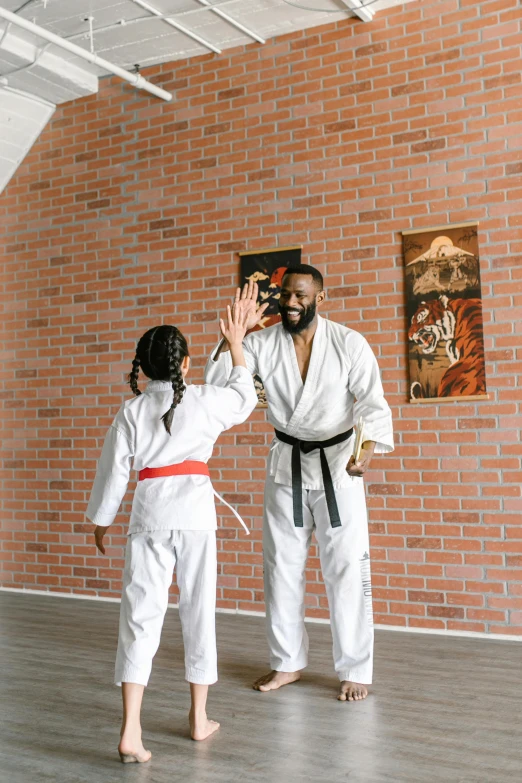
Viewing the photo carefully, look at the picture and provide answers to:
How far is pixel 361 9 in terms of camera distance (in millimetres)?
3867

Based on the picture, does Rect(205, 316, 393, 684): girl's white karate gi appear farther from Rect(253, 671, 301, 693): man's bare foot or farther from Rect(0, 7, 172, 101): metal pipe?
Rect(0, 7, 172, 101): metal pipe

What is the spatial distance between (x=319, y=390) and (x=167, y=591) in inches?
38.7

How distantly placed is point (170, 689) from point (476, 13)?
3337 mm

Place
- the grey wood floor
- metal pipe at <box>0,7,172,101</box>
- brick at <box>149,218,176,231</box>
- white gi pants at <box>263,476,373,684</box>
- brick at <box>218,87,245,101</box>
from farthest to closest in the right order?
1. brick at <box>149,218,176,231</box>
2. brick at <box>218,87,245,101</box>
3. metal pipe at <box>0,7,172,101</box>
4. white gi pants at <box>263,476,373,684</box>
5. the grey wood floor

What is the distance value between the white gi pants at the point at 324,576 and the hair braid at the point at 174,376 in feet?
2.81

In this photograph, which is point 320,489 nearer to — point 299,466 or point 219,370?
point 299,466

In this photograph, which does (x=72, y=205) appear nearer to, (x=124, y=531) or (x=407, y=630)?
(x=124, y=531)

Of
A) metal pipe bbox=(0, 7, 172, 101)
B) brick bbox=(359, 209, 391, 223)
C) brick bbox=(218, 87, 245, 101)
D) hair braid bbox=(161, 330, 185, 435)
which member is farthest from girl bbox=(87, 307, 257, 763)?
brick bbox=(218, 87, 245, 101)

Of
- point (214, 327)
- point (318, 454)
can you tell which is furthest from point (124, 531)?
point (318, 454)

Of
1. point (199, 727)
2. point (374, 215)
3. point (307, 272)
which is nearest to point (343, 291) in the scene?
point (374, 215)

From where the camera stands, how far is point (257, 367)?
9.75 feet

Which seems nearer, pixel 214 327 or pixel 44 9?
pixel 44 9

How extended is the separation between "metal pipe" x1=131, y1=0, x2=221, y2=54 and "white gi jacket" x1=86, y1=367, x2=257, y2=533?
2.52m

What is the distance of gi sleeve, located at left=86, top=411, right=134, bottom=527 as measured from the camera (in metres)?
2.26
